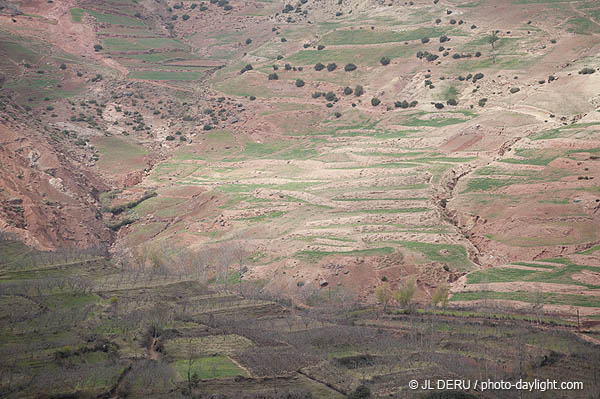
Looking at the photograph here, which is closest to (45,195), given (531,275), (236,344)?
(236,344)

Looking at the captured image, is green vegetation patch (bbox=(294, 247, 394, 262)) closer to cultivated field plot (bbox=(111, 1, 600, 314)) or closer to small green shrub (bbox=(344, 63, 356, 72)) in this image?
cultivated field plot (bbox=(111, 1, 600, 314))

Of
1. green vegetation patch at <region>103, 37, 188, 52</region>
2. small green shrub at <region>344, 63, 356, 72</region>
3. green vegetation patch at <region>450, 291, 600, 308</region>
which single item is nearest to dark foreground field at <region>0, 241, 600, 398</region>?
green vegetation patch at <region>450, 291, 600, 308</region>

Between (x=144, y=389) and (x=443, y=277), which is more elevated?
(x=443, y=277)

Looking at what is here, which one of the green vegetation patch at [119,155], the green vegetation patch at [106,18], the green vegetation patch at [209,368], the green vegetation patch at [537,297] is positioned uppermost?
the green vegetation patch at [106,18]

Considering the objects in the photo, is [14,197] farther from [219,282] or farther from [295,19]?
[295,19]

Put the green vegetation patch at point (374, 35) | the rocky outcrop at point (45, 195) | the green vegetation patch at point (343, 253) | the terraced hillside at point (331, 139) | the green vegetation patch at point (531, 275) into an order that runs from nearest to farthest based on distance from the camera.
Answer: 1. the green vegetation patch at point (531, 275)
2. the terraced hillside at point (331, 139)
3. the green vegetation patch at point (343, 253)
4. the rocky outcrop at point (45, 195)
5. the green vegetation patch at point (374, 35)

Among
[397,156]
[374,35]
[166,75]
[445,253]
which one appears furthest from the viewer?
[374,35]

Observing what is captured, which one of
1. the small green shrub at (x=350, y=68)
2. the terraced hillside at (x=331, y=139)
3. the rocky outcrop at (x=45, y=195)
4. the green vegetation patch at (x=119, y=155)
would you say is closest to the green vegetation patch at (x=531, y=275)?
the terraced hillside at (x=331, y=139)

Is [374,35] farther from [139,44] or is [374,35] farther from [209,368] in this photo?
[209,368]

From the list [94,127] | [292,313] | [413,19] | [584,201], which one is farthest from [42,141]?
[413,19]

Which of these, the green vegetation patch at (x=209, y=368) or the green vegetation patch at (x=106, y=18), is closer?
the green vegetation patch at (x=209, y=368)

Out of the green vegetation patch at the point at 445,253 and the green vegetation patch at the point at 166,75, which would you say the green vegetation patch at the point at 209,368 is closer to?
the green vegetation patch at the point at 445,253
